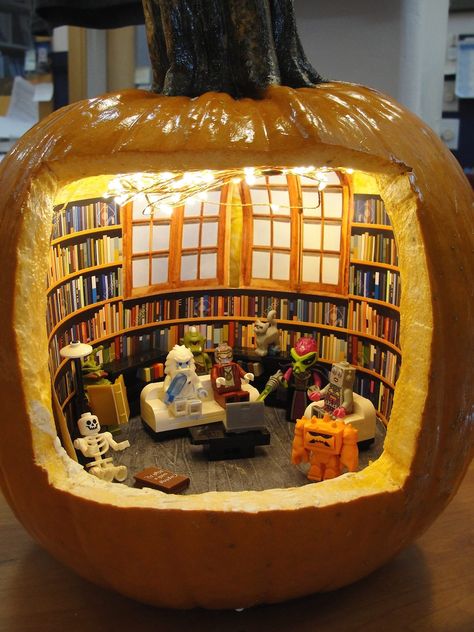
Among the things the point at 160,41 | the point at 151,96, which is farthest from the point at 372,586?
the point at 160,41

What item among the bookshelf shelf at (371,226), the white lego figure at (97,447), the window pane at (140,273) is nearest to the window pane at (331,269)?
the bookshelf shelf at (371,226)

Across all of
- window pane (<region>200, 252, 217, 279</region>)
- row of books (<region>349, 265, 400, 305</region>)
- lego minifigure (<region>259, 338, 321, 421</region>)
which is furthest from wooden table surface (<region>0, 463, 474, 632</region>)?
window pane (<region>200, 252, 217, 279</region>)

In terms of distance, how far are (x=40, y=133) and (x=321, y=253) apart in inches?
44.2

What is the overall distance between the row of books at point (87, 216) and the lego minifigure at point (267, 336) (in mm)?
622

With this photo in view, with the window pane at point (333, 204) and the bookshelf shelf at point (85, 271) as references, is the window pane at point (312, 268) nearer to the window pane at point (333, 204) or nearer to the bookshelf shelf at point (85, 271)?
the window pane at point (333, 204)

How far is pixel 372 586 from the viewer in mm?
1210

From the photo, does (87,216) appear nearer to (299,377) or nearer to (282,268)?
(282,268)

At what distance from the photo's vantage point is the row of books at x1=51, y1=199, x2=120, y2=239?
209cm

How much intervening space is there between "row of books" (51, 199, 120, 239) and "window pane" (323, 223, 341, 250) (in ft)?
2.38

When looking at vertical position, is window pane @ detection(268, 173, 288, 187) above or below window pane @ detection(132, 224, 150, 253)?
above

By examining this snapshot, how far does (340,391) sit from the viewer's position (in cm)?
194

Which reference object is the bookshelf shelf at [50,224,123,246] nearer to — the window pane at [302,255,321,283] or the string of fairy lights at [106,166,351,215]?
the string of fairy lights at [106,166,351,215]

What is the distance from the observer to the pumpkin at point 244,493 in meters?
1.07

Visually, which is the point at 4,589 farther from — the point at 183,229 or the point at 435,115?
the point at 435,115
